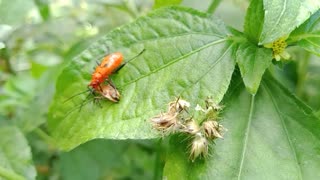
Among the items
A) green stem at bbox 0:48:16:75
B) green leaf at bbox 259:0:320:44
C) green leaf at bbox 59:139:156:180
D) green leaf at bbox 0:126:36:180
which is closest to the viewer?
green leaf at bbox 259:0:320:44

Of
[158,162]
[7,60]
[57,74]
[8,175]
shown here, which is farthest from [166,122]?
[7,60]

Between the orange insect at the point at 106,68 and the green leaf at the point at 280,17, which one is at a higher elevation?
the green leaf at the point at 280,17

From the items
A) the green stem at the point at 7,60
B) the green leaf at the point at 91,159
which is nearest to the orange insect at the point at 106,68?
the green leaf at the point at 91,159

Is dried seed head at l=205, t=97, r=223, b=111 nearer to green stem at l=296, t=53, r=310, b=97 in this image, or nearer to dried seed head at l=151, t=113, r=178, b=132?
dried seed head at l=151, t=113, r=178, b=132

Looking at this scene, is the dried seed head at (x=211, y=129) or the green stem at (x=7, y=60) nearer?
the dried seed head at (x=211, y=129)

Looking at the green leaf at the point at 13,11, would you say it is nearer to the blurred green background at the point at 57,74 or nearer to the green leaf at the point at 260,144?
the blurred green background at the point at 57,74

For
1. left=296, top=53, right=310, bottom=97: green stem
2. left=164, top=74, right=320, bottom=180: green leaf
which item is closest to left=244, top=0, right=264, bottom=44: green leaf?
left=164, top=74, right=320, bottom=180: green leaf

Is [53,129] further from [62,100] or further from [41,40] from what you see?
[41,40]

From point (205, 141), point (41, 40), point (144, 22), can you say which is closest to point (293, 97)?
point (205, 141)
